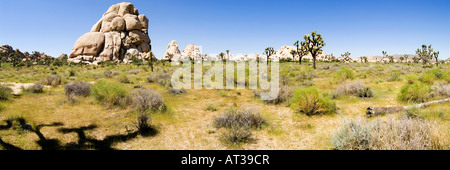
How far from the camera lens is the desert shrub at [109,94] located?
345 inches

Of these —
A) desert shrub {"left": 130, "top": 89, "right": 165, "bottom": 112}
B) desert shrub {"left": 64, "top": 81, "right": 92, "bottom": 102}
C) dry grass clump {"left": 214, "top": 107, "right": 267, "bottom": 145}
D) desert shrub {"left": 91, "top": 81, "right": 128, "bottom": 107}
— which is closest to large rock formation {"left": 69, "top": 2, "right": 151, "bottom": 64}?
desert shrub {"left": 64, "top": 81, "right": 92, "bottom": 102}

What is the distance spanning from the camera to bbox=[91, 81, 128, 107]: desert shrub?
877cm

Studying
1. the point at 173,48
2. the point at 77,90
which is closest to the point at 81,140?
the point at 77,90

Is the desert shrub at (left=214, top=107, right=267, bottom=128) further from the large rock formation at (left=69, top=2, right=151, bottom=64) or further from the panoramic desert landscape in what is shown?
the large rock formation at (left=69, top=2, right=151, bottom=64)

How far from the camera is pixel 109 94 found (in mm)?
9133

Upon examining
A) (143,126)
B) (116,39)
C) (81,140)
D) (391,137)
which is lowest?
(81,140)

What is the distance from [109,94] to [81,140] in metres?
4.07

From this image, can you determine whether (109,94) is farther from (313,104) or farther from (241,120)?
(313,104)

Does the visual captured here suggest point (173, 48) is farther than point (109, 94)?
Yes

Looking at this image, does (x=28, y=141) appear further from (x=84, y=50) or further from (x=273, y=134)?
(x=84, y=50)

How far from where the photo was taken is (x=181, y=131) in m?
6.47

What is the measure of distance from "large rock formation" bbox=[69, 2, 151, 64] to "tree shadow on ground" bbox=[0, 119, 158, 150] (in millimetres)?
66895

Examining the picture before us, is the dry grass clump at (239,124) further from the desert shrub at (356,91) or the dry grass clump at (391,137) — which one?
the desert shrub at (356,91)

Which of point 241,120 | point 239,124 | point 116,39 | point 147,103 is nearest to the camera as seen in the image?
point 239,124
